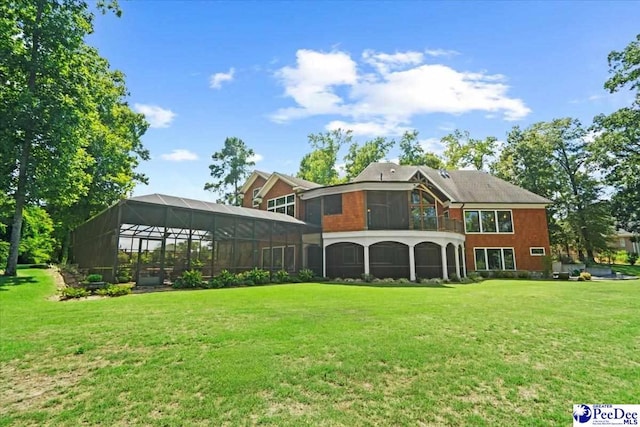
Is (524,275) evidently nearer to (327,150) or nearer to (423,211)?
(423,211)

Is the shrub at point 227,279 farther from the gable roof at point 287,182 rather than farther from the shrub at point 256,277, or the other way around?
the gable roof at point 287,182

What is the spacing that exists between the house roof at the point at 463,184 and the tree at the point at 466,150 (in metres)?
12.8

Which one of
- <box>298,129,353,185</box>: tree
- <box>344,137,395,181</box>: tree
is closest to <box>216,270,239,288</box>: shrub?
<box>298,129,353,185</box>: tree

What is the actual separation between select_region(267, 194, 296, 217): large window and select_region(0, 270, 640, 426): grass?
51.8 ft

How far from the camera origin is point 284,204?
2389 cm

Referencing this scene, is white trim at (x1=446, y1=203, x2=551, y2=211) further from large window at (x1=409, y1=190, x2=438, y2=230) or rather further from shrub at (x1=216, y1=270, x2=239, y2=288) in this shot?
shrub at (x1=216, y1=270, x2=239, y2=288)

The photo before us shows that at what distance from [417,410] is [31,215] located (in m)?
26.1

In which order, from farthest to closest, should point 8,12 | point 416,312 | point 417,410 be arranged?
point 8,12, point 416,312, point 417,410

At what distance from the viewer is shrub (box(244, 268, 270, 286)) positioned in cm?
1524

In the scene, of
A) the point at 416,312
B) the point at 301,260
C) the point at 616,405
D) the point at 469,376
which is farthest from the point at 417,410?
the point at 301,260

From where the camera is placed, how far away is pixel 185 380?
3875 millimetres

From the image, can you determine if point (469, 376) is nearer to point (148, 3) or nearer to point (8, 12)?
point (148, 3)

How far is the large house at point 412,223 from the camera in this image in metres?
18.6

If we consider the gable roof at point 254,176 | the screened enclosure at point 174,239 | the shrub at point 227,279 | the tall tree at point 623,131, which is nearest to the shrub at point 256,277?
the screened enclosure at point 174,239
